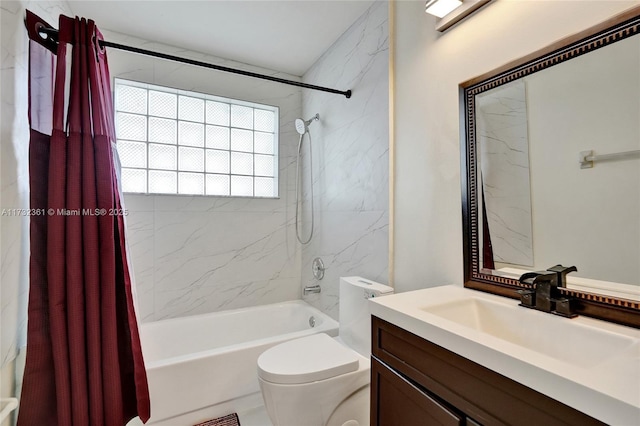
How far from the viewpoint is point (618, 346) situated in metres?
0.78

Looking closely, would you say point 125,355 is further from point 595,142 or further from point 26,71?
point 595,142

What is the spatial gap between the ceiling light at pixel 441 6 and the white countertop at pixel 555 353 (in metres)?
1.27

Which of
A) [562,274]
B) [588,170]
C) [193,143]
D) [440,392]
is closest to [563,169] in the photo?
[588,170]

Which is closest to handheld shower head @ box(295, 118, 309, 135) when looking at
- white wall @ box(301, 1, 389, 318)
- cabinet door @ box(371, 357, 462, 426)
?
white wall @ box(301, 1, 389, 318)

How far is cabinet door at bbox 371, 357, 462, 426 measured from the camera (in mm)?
839

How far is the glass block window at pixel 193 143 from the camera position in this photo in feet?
7.76

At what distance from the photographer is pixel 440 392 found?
2.75 ft

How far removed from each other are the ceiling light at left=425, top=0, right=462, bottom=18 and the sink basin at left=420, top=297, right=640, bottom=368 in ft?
4.17

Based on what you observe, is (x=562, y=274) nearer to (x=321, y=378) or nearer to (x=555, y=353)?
(x=555, y=353)

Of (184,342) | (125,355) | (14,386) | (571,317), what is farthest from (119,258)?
(571,317)

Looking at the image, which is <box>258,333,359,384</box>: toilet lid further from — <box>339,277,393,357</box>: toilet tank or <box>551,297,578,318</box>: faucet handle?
<box>551,297,578,318</box>: faucet handle

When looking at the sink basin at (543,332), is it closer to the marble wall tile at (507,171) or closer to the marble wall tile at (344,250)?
the marble wall tile at (507,171)

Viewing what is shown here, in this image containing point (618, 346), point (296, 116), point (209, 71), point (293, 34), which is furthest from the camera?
point (296, 116)

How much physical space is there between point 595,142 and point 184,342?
8.83ft
